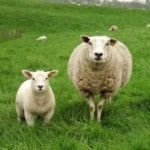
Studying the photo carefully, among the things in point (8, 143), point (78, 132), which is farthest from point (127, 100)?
point (8, 143)

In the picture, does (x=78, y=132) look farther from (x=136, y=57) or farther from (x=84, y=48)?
(x=136, y=57)

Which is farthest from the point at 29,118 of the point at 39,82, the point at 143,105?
the point at 143,105

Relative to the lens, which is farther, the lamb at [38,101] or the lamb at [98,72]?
the lamb at [98,72]

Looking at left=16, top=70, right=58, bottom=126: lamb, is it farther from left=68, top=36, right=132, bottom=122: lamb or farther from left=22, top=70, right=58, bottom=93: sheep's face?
left=68, top=36, right=132, bottom=122: lamb

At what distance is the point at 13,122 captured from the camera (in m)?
7.68

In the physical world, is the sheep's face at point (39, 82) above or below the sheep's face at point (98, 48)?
below

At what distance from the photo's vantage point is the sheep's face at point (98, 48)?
284 inches

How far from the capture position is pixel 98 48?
7250 millimetres

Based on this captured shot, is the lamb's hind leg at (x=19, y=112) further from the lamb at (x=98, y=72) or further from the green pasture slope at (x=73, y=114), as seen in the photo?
the lamb at (x=98, y=72)

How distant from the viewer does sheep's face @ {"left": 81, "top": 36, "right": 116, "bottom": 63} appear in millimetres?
7207

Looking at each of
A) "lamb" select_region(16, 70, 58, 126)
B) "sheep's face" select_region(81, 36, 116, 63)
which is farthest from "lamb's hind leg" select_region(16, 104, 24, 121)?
"sheep's face" select_region(81, 36, 116, 63)

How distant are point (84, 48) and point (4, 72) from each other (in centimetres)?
531

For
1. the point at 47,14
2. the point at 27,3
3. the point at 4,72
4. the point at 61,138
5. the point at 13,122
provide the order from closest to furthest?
1. the point at 61,138
2. the point at 13,122
3. the point at 4,72
4. the point at 47,14
5. the point at 27,3

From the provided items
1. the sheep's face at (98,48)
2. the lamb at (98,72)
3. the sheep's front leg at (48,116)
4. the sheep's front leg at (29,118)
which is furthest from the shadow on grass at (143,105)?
the sheep's front leg at (29,118)
